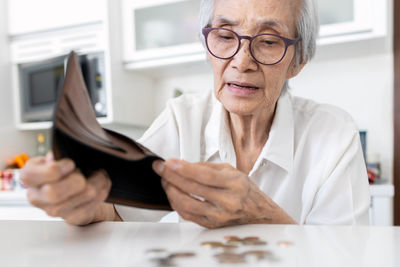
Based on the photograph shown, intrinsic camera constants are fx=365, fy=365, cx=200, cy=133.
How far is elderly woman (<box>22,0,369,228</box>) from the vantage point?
60 centimetres

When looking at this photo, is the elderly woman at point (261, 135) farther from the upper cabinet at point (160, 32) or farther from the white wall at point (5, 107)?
the white wall at point (5, 107)

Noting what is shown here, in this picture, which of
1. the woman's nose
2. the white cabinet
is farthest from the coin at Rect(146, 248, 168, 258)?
the white cabinet

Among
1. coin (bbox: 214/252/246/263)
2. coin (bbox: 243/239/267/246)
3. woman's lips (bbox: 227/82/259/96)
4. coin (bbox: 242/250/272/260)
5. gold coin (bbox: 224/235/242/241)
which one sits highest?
woman's lips (bbox: 227/82/259/96)

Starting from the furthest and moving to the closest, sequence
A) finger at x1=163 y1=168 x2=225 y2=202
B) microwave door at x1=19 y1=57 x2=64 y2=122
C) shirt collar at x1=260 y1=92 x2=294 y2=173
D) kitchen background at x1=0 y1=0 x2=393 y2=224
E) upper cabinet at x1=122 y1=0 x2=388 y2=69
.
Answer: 1. microwave door at x1=19 y1=57 x2=64 y2=122
2. upper cabinet at x1=122 y1=0 x2=388 y2=69
3. kitchen background at x1=0 y1=0 x2=393 y2=224
4. shirt collar at x1=260 y1=92 x2=294 y2=173
5. finger at x1=163 y1=168 x2=225 y2=202

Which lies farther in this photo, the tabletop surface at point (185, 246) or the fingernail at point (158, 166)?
the fingernail at point (158, 166)

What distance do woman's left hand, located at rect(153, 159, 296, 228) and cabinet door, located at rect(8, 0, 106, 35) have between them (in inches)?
72.9

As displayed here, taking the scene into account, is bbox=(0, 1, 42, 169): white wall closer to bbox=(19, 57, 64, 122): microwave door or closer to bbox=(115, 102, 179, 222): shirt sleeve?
bbox=(19, 57, 64, 122): microwave door

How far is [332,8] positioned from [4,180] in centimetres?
205

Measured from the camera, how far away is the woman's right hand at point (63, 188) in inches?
16.6

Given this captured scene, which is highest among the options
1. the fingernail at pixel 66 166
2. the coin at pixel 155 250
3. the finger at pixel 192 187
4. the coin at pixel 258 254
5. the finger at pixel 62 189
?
the fingernail at pixel 66 166

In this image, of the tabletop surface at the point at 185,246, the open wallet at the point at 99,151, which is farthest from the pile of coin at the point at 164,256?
the open wallet at the point at 99,151

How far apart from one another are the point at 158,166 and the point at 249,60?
0.44 metres

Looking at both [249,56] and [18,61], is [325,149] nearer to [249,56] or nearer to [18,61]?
[249,56]

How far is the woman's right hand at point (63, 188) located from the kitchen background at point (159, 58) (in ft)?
5.46
